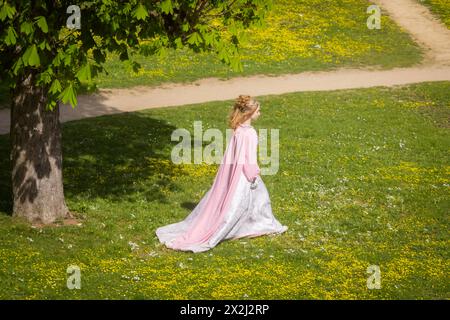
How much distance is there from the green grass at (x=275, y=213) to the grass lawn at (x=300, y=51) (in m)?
4.36

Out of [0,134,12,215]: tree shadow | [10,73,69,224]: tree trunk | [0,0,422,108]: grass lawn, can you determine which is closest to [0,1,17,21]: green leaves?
[10,73,69,224]: tree trunk

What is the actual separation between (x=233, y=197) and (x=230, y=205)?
16 cm

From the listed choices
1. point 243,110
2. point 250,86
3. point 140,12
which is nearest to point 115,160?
point 243,110

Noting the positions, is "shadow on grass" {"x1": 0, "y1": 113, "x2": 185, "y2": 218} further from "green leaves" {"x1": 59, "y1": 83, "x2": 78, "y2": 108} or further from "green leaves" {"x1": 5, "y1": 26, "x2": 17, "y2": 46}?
"green leaves" {"x1": 5, "y1": 26, "x2": 17, "y2": 46}

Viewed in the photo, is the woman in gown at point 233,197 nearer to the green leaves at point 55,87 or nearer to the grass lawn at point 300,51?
the green leaves at point 55,87

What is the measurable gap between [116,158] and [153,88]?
8186mm

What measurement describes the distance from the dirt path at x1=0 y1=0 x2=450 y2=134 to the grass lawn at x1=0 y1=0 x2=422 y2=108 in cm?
64

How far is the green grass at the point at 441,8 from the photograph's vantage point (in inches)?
1517

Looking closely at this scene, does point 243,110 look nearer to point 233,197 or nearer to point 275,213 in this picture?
point 233,197

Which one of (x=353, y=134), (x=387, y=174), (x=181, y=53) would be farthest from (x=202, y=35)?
(x=181, y=53)

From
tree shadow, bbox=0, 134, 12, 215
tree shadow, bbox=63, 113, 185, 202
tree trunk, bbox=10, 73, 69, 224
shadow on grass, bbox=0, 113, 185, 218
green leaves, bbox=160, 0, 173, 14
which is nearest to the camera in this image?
green leaves, bbox=160, 0, 173, 14

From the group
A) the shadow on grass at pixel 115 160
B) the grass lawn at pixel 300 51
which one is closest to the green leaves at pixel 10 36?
A: the shadow on grass at pixel 115 160

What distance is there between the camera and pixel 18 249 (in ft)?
45.7

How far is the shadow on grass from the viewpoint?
17.6 meters
